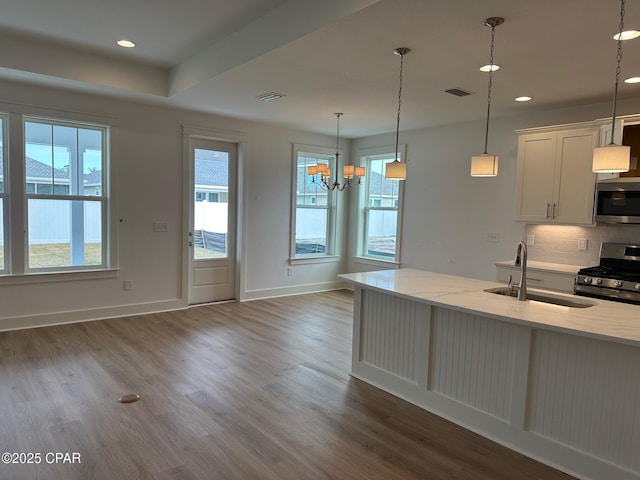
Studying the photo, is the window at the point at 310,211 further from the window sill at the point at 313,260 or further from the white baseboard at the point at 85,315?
the white baseboard at the point at 85,315

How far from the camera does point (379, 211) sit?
6926mm

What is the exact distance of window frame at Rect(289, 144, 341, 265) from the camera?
6.71 metres

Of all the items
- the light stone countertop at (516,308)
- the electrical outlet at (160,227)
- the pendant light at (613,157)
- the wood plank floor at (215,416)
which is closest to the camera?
the light stone countertop at (516,308)

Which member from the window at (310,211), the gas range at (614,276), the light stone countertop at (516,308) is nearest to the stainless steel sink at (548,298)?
the light stone countertop at (516,308)

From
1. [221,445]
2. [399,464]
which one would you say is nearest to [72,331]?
[221,445]

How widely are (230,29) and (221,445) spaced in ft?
10.5

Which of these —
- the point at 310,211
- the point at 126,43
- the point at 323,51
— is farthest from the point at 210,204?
the point at 323,51

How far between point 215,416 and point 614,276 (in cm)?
367

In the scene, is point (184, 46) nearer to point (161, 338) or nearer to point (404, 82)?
point (404, 82)

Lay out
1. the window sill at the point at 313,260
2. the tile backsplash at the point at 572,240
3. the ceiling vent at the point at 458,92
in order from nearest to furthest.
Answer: the ceiling vent at the point at 458,92 → the tile backsplash at the point at 572,240 → the window sill at the point at 313,260

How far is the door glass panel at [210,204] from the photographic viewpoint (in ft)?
19.3

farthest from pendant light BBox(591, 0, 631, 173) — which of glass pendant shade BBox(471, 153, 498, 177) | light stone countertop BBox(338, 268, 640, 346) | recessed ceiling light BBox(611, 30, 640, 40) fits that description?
light stone countertop BBox(338, 268, 640, 346)

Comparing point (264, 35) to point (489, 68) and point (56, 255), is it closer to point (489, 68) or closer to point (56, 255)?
point (489, 68)

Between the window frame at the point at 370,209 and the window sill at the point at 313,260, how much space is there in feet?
1.26
